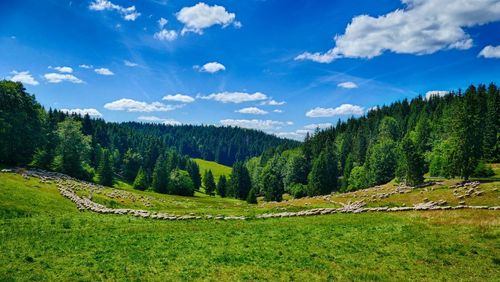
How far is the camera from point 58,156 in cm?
9756

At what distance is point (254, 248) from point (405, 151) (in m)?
65.3

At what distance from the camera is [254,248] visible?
26.2 meters

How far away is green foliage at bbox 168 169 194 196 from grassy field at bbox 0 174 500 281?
9343 centimetres

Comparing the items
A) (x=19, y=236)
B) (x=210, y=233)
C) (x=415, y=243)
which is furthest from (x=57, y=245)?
(x=415, y=243)

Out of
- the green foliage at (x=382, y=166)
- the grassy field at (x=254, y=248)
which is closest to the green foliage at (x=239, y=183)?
the green foliage at (x=382, y=166)

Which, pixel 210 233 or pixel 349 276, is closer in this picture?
pixel 349 276

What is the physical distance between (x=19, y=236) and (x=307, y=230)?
23.6m

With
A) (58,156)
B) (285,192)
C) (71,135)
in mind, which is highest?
(71,135)

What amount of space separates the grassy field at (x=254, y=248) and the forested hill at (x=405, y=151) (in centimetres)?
3765

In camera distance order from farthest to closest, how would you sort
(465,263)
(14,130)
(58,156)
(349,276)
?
(58,156) → (14,130) → (465,263) → (349,276)

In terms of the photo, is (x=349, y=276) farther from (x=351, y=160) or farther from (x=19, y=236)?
(x=351, y=160)

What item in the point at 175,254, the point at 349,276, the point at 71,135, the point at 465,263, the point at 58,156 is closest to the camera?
the point at 349,276

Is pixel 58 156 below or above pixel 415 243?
above

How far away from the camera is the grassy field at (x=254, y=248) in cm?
2053
